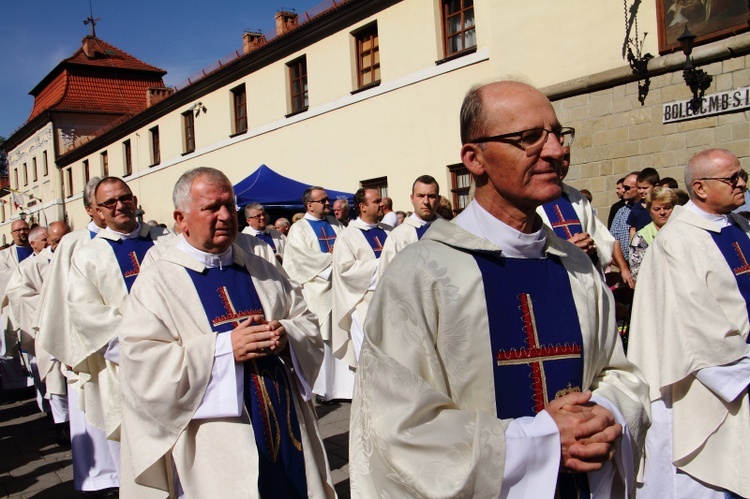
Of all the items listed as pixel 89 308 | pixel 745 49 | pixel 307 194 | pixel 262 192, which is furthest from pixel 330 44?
pixel 89 308

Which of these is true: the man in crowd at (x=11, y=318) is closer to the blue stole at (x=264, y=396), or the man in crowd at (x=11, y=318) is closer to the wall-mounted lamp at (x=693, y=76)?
the blue stole at (x=264, y=396)

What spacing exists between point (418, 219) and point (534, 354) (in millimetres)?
4705

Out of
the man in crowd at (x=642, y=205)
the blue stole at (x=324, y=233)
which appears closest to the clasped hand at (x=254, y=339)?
the man in crowd at (x=642, y=205)

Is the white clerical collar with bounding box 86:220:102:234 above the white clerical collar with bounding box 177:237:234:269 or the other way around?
above

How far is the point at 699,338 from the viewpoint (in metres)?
3.86

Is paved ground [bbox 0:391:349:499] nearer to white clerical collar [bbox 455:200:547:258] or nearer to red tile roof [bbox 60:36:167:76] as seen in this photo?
white clerical collar [bbox 455:200:547:258]

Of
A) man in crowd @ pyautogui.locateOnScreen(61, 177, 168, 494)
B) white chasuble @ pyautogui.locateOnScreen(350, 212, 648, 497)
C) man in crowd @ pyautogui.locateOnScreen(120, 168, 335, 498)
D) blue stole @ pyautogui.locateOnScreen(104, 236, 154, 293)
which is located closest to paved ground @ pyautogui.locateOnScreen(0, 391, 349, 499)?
man in crowd @ pyautogui.locateOnScreen(61, 177, 168, 494)

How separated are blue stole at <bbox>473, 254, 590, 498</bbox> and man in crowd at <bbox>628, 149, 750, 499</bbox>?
82.7 inches

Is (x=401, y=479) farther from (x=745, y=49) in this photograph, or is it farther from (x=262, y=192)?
(x=262, y=192)

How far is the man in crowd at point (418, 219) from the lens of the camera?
6.57 metres

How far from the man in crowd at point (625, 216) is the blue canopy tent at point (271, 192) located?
6.50 meters

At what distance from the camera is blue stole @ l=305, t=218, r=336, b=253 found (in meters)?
8.75

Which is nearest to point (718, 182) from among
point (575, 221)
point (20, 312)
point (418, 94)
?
point (575, 221)

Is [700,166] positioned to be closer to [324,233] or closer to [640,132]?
[324,233]
